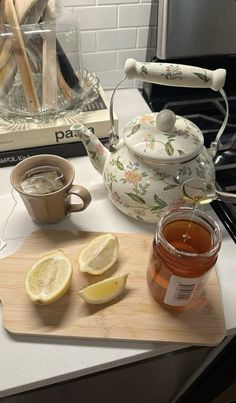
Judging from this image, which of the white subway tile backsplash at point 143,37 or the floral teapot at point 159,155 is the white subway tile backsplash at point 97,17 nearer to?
the white subway tile backsplash at point 143,37

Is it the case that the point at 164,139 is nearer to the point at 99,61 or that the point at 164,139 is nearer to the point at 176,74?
the point at 176,74

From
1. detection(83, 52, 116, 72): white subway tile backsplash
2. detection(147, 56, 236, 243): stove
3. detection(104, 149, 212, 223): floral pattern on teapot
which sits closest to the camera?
detection(104, 149, 212, 223): floral pattern on teapot

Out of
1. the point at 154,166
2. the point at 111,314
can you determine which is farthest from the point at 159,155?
the point at 111,314

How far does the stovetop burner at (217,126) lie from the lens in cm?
67

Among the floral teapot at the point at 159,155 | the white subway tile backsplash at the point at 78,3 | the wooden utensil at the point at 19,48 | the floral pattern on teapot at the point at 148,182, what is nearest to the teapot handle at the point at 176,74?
the floral teapot at the point at 159,155

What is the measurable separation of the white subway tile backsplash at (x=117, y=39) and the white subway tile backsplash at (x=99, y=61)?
19 millimetres

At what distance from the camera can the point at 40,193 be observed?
1.96ft

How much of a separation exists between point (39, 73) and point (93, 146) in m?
0.21

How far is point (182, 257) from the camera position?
1.50 ft

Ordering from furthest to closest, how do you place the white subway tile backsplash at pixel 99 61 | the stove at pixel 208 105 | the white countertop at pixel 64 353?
the white subway tile backsplash at pixel 99 61
the stove at pixel 208 105
the white countertop at pixel 64 353

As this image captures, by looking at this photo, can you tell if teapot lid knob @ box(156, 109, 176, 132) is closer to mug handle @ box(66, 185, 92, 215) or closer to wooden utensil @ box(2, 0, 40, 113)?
mug handle @ box(66, 185, 92, 215)

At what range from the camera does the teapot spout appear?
62 centimetres

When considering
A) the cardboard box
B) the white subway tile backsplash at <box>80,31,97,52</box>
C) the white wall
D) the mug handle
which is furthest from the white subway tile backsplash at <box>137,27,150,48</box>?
the mug handle

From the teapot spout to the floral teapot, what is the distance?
0.04 m
